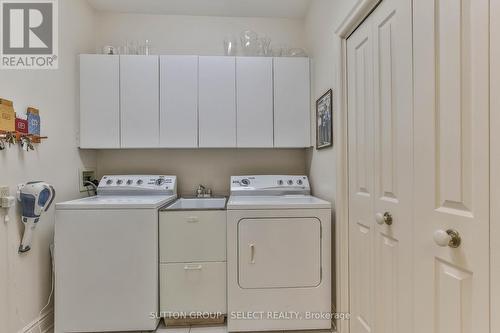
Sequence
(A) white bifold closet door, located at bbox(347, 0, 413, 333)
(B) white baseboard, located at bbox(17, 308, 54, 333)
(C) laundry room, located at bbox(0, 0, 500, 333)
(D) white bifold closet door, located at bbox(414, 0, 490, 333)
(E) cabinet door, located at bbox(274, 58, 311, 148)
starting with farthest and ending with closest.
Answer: (E) cabinet door, located at bbox(274, 58, 311, 148) → (B) white baseboard, located at bbox(17, 308, 54, 333) → (A) white bifold closet door, located at bbox(347, 0, 413, 333) → (C) laundry room, located at bbox(0, 0, 500, 333) → (D) white bifold closet door, located at bbox(414, 0, 490, 333)

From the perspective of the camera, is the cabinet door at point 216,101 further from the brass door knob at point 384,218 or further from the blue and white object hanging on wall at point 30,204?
the brass door knob at point 384,218

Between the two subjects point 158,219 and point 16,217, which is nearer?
point 16,217

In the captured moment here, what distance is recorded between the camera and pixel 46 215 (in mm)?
1874

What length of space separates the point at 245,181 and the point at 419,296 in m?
1.65

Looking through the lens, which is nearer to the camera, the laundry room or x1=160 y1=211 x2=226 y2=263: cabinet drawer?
the laundry room

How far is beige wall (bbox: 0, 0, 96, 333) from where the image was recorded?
1.54m

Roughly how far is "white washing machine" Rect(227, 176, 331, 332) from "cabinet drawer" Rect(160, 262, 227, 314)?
0.40 feet

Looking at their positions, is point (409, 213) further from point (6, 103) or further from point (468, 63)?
point (6, 103)

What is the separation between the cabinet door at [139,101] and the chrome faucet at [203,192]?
60 cm

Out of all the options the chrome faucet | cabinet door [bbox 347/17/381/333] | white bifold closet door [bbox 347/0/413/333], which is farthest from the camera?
the chrome faucet

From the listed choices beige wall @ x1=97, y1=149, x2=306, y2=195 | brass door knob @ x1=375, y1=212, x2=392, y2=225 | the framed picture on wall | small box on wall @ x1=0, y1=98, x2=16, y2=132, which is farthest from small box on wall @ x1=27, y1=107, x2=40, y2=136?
brass door knob @ x1=375, y1=212, x2=392, y2=225

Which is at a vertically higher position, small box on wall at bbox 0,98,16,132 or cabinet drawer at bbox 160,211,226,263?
small box on wall at bbox 0,98,16,132

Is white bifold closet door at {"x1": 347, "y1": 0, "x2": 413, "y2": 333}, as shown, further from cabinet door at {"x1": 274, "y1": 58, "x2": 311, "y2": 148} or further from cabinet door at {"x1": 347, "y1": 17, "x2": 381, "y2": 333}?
cabinet door at {"x1": 274, "y1": 58, "x2": 311, "y2": 148}

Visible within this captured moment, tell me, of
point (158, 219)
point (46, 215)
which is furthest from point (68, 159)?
point (158, 219)
